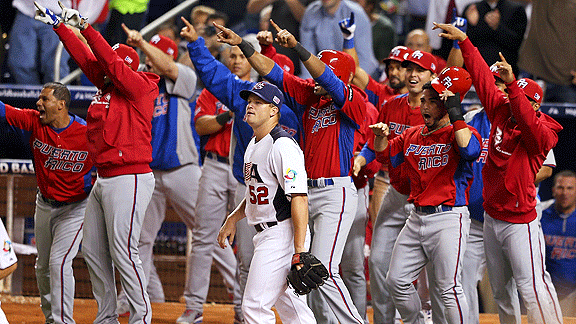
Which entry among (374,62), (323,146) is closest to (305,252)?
(323,146)

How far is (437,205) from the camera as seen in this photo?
4.81 m

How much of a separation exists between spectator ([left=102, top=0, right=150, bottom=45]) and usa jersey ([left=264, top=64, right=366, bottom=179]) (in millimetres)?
3525

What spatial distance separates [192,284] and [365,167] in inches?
68.8

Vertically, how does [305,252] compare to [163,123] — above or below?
below

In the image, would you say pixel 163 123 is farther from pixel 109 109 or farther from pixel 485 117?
pixel 485 117

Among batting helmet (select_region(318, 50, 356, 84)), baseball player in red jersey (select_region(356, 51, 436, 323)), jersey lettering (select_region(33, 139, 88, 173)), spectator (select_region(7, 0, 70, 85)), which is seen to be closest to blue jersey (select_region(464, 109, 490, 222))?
baseball player in red jersey (select_region(356, 51, 436, 323))

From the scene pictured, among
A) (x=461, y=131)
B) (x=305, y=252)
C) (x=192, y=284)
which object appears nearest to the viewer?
(x=305, y=252)

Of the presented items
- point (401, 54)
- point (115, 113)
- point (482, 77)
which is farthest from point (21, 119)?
point (482, 77)

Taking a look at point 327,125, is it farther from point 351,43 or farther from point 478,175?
point 478,175

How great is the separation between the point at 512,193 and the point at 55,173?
3.29 metres

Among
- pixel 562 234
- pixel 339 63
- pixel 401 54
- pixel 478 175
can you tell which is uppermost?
pixel 401 54

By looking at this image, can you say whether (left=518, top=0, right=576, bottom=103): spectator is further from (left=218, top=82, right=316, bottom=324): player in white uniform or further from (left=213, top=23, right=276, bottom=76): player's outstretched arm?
(left=218, top=82, right=316, bottom=324): player in white uniform

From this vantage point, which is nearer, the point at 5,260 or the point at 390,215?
the point at 5,260

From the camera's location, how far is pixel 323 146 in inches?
198
